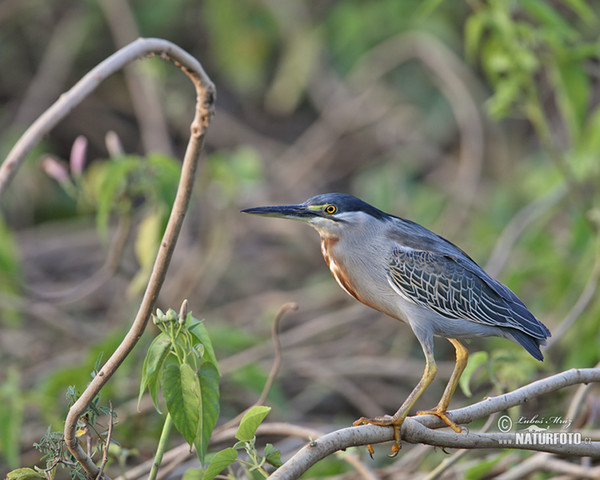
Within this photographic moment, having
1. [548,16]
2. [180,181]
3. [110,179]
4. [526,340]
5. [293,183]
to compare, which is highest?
[548,16]

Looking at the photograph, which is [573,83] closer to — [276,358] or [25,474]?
[276,358]

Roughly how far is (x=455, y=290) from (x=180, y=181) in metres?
0.94

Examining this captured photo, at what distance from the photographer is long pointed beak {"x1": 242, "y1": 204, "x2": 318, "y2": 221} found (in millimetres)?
1922

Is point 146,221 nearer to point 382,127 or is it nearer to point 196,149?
point 196,149

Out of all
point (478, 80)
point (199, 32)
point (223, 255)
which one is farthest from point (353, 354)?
point (199, 32)

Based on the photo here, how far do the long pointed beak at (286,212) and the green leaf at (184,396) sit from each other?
0.47 meters

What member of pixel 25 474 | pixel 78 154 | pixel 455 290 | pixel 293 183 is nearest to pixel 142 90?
pixel 293 183

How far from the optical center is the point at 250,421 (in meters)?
1.63

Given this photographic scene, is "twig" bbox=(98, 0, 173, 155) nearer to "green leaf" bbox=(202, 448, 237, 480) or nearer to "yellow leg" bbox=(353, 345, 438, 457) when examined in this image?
"yellow leg" bbox=(353, 345, 438, 457)

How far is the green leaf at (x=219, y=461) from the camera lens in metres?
1.64

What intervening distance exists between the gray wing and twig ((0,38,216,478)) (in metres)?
0.73

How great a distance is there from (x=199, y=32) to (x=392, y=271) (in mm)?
5155

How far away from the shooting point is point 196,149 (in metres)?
1.70

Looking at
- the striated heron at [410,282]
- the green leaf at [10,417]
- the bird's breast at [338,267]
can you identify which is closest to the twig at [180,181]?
the striated heron at [410,282]
